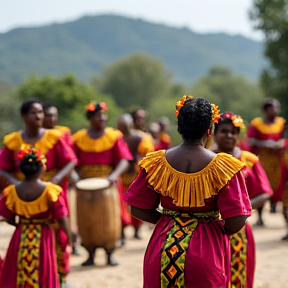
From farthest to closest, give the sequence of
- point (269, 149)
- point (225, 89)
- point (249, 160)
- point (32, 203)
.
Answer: point (225, 89) < point (269, 149) < point (32, 203) < point (249, 160)

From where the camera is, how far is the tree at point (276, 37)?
32.4m

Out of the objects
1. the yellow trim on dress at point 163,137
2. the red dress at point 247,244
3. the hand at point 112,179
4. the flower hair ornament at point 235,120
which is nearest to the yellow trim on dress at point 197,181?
the red dress at point 247,244

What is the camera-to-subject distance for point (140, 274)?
27.0 ft

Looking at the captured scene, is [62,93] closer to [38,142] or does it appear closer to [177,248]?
[38,142]

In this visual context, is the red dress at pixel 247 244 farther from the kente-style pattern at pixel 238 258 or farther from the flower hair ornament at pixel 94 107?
the flower hair ornament at pixel 94 107

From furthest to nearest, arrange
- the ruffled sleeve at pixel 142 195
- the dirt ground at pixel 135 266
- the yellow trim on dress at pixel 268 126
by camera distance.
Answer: the yellow trim on dress at pixel 268 126, the dirt ground at pixel 135 266, the ruffled sleeve at pixel 142 195

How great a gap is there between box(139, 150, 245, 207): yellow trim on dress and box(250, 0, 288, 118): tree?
28.5 meters

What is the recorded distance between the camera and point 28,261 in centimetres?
600

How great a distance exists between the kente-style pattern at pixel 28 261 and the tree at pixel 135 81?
316 ft

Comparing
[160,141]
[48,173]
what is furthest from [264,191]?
[160,141]

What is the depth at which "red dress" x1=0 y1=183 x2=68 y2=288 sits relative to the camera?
597 centimetres

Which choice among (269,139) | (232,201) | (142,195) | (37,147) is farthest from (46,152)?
(269,139)

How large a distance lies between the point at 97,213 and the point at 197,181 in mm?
4864

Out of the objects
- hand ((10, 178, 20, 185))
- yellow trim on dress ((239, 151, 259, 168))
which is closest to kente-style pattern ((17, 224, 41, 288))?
hand ((10, 178, 20, 185))
